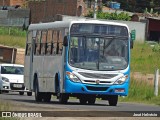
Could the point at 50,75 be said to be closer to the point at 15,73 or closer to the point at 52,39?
the point at 52,39

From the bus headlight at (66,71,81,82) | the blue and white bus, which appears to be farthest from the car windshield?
the bus headlight at (66,71,81,82)

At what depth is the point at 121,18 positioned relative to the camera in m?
88.7

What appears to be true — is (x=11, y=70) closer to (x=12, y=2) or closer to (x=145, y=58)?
(x=145, y=58)

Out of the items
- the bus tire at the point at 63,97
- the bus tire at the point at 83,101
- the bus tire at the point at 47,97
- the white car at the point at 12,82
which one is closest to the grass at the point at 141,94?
the bus tire at the point at 83,101

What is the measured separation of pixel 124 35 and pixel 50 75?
320cm

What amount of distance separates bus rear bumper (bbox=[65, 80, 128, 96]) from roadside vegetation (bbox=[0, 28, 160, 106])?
6.07m

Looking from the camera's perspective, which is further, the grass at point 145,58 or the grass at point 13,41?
the grass at point 13,41

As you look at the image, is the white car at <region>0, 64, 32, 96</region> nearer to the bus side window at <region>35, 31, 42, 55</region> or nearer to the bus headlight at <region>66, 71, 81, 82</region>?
the bus side window at <region>35, 31, 42, 55</region>

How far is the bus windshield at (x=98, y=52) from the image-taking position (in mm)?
25750

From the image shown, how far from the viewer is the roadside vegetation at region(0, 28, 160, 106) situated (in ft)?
115

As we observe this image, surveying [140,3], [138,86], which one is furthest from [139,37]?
[138,86]

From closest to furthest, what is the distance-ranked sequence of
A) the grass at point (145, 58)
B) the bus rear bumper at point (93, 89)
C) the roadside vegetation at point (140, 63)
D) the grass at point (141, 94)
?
the bus rear bumper at point (93, 89) < the grass at point (141, 94) < the roadside vegetation at point (140, 63) < the grass at point (145, 58)

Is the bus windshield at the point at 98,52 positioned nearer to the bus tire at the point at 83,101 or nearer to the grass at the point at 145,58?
the bus tire at the point at 83,101

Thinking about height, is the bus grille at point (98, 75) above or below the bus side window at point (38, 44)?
below
